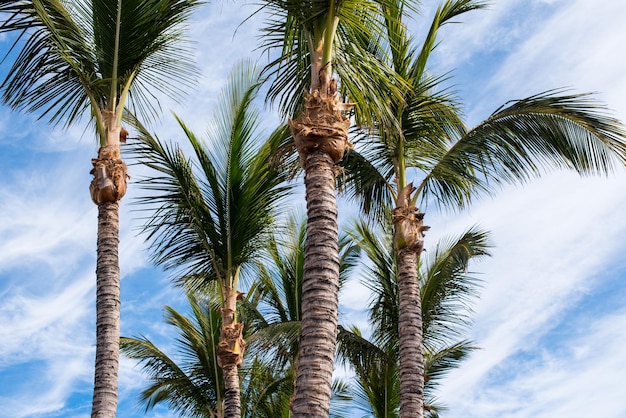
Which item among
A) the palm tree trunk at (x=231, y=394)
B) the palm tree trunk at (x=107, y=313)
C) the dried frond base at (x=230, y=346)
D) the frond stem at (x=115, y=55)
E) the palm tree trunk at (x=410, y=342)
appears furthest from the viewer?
the dried frond base at (x=230, y=346)

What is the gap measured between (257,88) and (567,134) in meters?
4.99

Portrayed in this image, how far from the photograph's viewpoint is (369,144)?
40.9ft

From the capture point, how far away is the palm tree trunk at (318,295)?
634 centimetres

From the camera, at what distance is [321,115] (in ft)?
25.3

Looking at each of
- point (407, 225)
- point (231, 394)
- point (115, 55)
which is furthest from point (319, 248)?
point (231, 394)

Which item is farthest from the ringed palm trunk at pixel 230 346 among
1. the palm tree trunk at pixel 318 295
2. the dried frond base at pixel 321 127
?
the palm tree trunk at pixel 318 295

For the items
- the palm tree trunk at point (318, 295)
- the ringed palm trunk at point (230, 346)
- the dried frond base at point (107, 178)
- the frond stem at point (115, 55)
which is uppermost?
the frond stem at point (115, 55)

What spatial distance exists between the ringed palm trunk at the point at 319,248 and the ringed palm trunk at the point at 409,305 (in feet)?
13.0

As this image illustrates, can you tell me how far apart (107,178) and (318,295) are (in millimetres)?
3773

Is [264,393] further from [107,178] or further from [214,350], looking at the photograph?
[107,178]

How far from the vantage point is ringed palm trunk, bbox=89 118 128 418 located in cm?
832

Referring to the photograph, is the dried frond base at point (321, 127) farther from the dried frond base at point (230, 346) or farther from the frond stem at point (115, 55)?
the dried frond base at point (230, 346)

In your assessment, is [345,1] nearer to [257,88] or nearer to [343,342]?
[257,88]

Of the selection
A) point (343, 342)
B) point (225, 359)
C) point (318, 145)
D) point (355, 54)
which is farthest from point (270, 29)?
point (343, 342)
